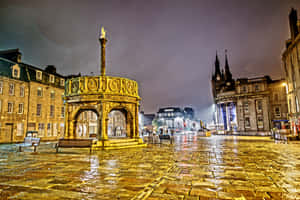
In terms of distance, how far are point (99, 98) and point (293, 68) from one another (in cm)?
2834

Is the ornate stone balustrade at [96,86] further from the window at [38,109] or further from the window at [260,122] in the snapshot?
the window at [260,122]

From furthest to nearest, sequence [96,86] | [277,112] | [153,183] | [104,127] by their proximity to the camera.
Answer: [277,112]
[96,86]
[104,127]
[153,183]

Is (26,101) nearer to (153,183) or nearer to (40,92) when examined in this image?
(40,92)

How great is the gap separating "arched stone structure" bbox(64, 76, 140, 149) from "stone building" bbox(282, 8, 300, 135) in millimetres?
23524

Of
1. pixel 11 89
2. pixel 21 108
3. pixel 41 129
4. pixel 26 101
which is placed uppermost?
pixel 11 89

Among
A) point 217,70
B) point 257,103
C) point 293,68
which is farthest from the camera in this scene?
point 217,70

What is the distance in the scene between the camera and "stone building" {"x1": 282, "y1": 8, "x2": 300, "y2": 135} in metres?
25.2

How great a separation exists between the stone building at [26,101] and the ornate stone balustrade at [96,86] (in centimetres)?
1715

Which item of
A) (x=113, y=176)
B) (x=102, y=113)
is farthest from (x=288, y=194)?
(x=102, y=113)

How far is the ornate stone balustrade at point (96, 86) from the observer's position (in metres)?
14.4

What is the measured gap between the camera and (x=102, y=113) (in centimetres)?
1394

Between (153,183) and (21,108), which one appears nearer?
(153,183)

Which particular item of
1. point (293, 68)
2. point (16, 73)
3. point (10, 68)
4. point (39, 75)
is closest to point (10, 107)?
point (16, 73)

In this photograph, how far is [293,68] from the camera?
27.0 meters
